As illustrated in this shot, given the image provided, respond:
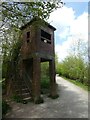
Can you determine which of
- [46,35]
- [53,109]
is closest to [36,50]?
[46,35]

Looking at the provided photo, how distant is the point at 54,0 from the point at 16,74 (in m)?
10.2

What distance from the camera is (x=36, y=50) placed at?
1770cm

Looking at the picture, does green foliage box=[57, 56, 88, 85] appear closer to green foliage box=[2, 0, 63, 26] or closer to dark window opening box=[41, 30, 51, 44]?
dark window opening box=[41, 30, 51, 44]

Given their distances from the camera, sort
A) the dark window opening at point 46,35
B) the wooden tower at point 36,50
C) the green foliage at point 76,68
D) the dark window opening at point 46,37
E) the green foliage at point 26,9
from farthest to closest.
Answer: the green foliage at point 76,68
the dark window opening at point 46,35
the dark window opening at point 46,37
the wooden tower at point 36,50
the green foliage at point 26,9

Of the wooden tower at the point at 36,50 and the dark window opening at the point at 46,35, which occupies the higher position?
the dark window opening at the point at 46,35

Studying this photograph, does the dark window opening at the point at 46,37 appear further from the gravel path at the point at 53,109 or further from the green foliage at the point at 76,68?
the green foliage at the point at 76,68

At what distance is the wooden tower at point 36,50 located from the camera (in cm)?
1736

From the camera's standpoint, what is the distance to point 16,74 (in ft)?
64.1

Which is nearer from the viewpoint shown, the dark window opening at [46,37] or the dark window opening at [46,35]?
the dark window opening at [46,37]

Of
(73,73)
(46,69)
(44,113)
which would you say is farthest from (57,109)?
(73,73)

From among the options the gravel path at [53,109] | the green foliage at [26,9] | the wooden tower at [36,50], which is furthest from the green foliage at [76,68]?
the green foliage at [26,9]

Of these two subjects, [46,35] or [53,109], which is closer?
[53,109]

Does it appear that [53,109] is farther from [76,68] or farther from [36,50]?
[76,68]

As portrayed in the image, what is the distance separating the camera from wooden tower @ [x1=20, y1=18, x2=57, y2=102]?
17359mm
